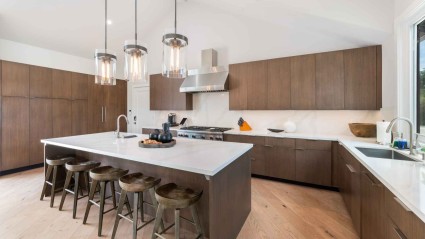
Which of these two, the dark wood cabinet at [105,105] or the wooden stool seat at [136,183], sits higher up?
the dark wood cabinet at [105,105]

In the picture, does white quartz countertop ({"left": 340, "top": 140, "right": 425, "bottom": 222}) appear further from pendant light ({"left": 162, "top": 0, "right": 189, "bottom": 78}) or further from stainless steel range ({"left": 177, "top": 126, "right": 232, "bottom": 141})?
stainless steel range ({"left": 177, "top": 126, "right": 232, "bottom": 141})

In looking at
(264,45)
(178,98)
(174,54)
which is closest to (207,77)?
(178,98)

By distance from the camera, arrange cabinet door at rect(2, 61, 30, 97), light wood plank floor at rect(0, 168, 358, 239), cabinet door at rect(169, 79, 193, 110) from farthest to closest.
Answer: cabinet door at rect(169, 79, 193, 110), cabinet door at rect(2, 61, 30, 97), light wood plank floor at rect(0, 168, 358, 239)

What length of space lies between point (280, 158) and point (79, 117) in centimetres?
494

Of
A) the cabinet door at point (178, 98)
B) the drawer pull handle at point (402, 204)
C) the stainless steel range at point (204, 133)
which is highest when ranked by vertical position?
the cabinet door at point (178, 98)

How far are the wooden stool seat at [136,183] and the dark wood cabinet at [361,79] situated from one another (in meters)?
3.17

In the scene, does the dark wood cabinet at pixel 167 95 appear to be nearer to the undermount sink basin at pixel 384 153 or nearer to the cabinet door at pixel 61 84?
the cabinet door at pixel 61 84

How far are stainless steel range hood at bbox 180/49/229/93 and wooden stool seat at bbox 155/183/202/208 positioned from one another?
263 centimetres

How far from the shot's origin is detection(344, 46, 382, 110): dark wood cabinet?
289cm

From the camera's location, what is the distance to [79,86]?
15.9 feet

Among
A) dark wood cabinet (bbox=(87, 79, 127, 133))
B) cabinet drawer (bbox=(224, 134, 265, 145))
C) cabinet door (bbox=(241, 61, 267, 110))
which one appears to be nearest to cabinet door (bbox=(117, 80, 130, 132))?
dark wood cabinet (bbox=(87, 79, 127, 133))

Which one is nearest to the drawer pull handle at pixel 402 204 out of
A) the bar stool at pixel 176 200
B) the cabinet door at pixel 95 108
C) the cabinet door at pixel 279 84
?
the bar stool at pixel 176 200

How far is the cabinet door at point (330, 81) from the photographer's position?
3107 mm

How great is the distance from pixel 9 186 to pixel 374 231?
5.05m
